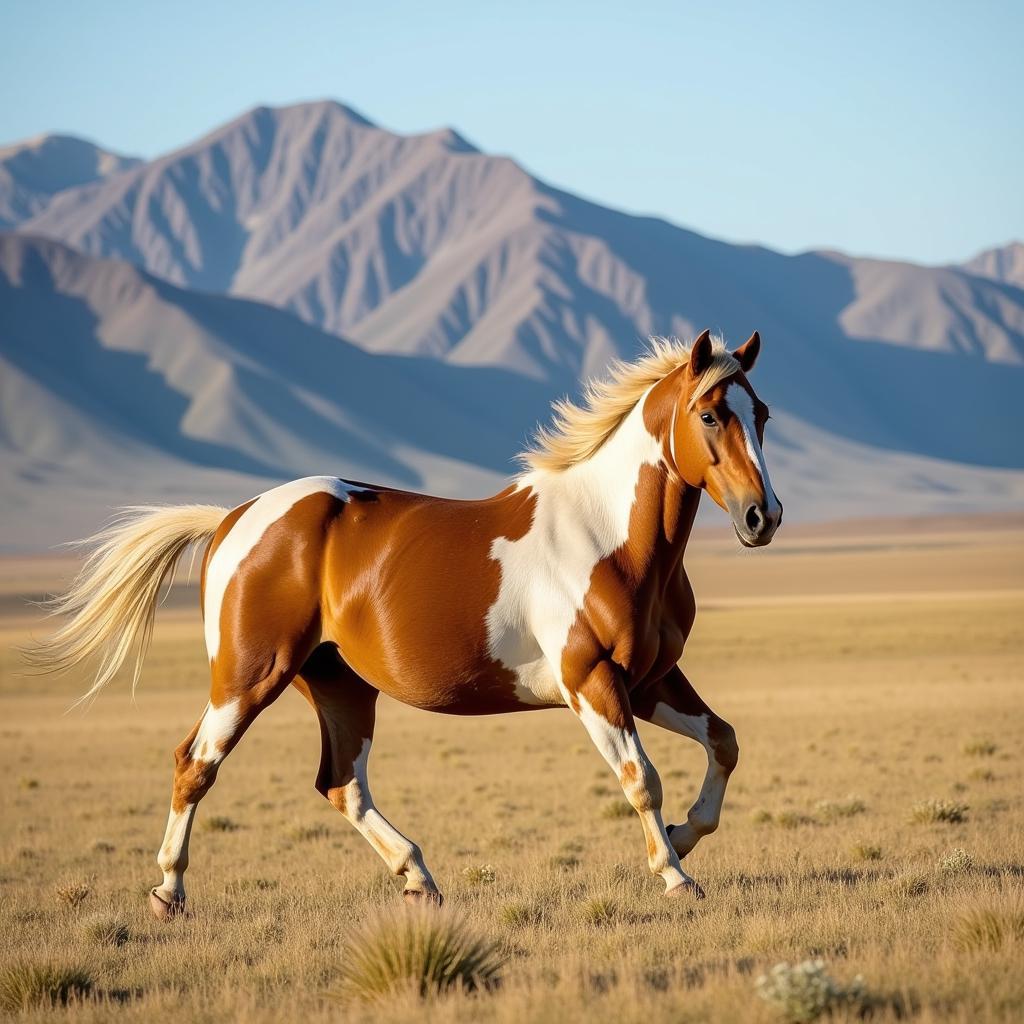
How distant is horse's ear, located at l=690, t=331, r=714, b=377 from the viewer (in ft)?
24.9

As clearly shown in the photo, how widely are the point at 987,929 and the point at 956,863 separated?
8.75 feet

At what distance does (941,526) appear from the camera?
160125mm

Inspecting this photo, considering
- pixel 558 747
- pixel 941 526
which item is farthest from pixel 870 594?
pixel 941 526

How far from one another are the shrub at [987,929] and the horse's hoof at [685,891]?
1717mm

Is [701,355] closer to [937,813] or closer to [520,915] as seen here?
[520,915]

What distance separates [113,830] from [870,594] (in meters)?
65.0

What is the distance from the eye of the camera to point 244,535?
887cm

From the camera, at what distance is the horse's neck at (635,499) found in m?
7.93

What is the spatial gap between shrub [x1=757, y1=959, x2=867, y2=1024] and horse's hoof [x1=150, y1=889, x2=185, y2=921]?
4186 mm

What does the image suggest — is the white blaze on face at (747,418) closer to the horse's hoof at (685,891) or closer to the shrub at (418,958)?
the horse's hoof at (685,891)

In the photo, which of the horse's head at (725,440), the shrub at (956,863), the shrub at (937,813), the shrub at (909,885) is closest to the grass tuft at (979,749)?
the shrub at (937,813)

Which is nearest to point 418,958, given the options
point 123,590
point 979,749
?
point 123,590

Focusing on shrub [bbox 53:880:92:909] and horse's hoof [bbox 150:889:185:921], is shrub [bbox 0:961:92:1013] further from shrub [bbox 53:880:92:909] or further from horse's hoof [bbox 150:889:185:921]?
shrub [bbox 53:880:92:909]

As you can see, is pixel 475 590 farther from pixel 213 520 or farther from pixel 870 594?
pixel 870 594
